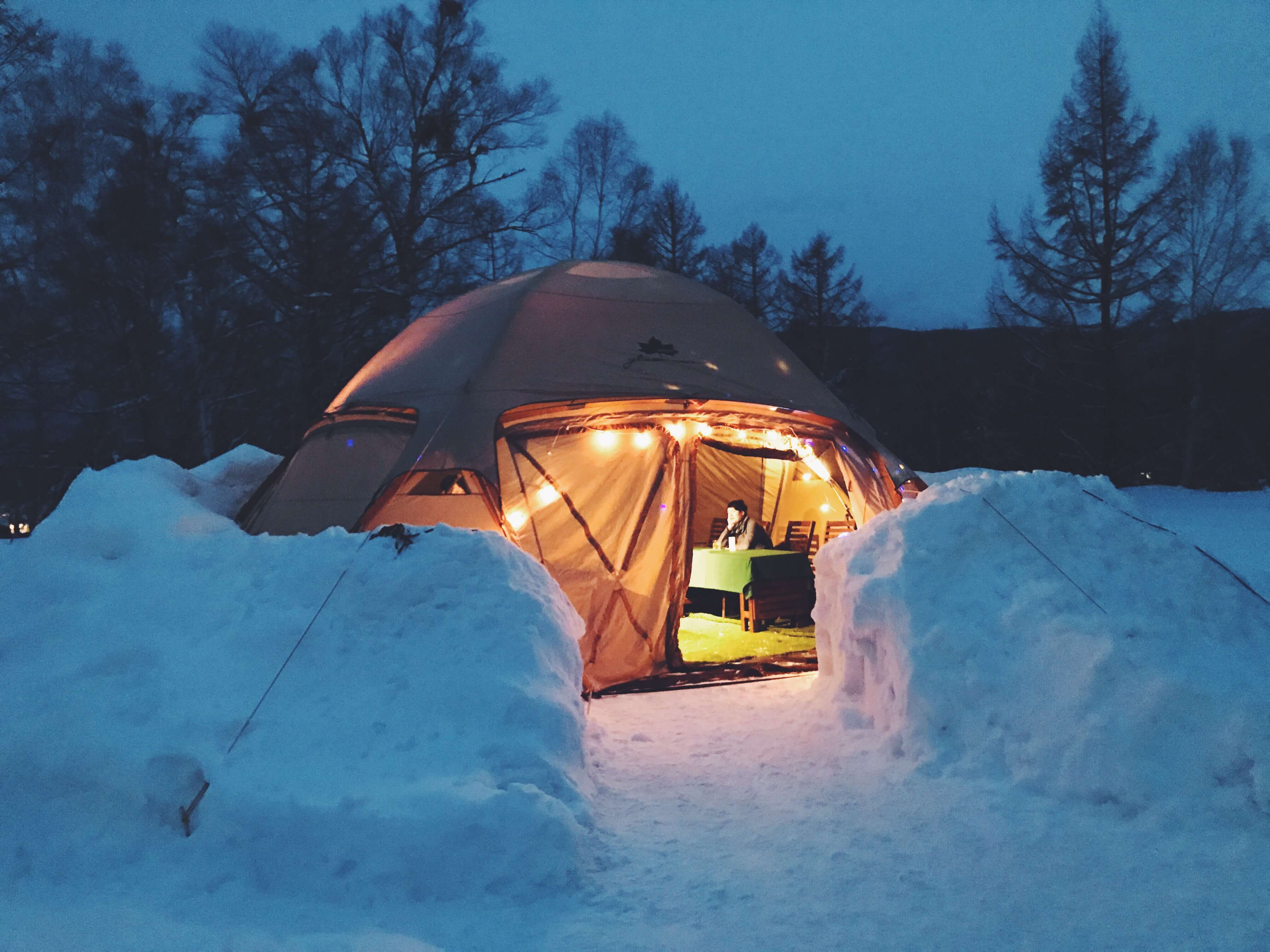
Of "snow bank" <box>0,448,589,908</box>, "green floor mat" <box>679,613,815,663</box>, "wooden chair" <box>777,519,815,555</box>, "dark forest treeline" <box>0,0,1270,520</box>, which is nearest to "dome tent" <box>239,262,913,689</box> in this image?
"green floor mat" <box>679,613,815,663</box>

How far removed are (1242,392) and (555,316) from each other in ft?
70.9

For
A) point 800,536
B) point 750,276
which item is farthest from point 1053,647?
point 750,276

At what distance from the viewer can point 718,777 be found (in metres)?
4.16

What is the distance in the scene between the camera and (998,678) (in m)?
3.97

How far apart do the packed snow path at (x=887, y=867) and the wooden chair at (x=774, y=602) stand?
3.99 m

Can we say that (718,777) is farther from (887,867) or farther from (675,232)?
(675,232)

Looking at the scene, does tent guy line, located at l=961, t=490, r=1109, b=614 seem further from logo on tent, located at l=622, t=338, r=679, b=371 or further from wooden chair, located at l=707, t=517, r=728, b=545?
wooden chair, located at l=707, t=517, r=728, b=545

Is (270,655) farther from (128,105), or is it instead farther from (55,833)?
(128,105)

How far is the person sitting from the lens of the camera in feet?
29.4

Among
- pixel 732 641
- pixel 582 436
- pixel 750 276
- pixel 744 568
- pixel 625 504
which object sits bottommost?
pixel 732 641

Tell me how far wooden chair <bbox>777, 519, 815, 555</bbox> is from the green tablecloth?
138cm

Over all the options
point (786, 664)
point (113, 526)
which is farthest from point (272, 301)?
point (786, 664)

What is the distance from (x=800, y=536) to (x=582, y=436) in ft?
15.9

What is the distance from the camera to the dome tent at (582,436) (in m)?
6.10
